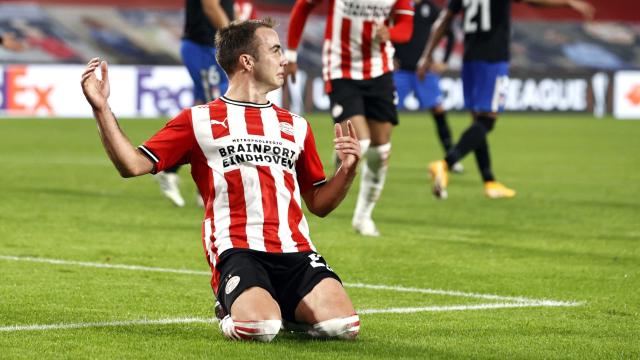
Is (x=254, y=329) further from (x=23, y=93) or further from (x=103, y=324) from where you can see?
(x=23, y=93)

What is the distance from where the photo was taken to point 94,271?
25.4ft

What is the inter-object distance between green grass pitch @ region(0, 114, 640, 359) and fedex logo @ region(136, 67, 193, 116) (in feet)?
34.5

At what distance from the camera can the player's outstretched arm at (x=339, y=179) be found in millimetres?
5605

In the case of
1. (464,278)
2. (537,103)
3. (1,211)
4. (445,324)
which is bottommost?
(537,103)

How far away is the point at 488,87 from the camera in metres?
13.0

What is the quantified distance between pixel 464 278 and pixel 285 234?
7.24 feet

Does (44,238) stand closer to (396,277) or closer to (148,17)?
(396,277)

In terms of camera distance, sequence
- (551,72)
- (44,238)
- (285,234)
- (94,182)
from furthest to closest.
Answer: (551,72), (94,182), (44,238), (285,234)

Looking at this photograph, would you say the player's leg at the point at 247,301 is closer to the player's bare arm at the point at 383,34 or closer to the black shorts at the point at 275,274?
the black shorts at the point at 275,274

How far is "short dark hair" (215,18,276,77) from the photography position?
5.91 m

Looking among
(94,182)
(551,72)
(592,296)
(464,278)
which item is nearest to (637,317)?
(592,296)

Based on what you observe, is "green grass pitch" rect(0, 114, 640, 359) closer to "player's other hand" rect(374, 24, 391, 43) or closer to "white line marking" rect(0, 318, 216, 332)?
"white line marking" rect(0, 318, 216, 332)

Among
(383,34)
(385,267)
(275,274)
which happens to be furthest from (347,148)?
(383,34)

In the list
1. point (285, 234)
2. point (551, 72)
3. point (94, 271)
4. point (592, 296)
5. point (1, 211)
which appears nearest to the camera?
point (285, 234)
